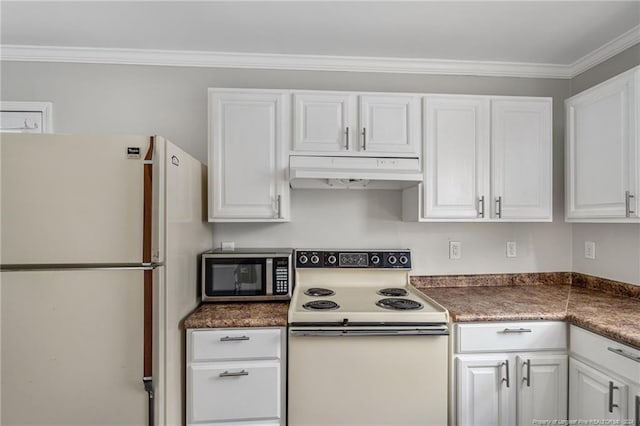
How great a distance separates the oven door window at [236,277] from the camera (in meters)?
1.86

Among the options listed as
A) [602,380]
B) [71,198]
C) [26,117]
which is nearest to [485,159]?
[602,380]

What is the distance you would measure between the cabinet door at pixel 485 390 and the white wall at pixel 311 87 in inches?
29.8

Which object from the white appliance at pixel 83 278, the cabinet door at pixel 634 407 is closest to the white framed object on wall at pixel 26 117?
the white appliance at pixel 83 278

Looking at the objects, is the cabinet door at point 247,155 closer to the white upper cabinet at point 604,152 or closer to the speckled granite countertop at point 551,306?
the speckled granite countertop at point 551,306

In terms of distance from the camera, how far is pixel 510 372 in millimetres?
1635

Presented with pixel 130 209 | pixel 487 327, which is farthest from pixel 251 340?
pixel 487 327

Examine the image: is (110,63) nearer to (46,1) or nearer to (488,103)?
(46,1)

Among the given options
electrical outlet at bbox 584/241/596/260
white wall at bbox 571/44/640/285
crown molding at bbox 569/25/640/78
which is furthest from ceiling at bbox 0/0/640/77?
electrical outlet at bbox 584/241/596/260

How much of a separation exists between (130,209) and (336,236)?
1.34m

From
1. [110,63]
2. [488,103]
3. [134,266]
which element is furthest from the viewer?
[110,63]

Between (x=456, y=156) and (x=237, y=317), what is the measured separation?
1624 millimetres

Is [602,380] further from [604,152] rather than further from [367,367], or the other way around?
[604,152]

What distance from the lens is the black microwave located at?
1856 millimetres

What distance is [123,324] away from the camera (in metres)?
1.32
